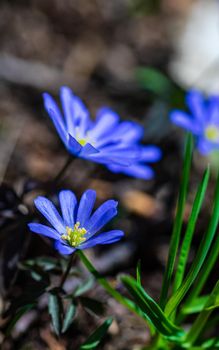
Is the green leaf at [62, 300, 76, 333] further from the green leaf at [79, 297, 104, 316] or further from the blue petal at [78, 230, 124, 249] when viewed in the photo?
the blue petal at [78, 230, 124, 249]

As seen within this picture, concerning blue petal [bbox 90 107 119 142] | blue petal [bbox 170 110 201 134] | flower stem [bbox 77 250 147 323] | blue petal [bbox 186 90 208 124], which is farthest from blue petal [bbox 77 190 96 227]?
blue petal [bbox 186 90 208 124]

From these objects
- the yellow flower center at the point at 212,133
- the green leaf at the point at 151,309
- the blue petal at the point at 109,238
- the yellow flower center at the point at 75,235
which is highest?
the blue petal at the point at 109,238

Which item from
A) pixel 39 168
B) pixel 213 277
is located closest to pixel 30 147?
pixel 39 168

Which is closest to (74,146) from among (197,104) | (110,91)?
(197,104)

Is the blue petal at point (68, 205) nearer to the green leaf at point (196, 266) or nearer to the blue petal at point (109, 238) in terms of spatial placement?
the blue petal at point (109, 238)

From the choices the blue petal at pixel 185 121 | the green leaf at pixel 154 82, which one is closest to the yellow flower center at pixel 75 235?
the blue petal at pixel 185 121

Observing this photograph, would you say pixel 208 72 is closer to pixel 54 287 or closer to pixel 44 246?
pixel 44 246

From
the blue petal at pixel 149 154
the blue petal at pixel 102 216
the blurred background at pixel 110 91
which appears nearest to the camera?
the blue petal at pixel 102 216
